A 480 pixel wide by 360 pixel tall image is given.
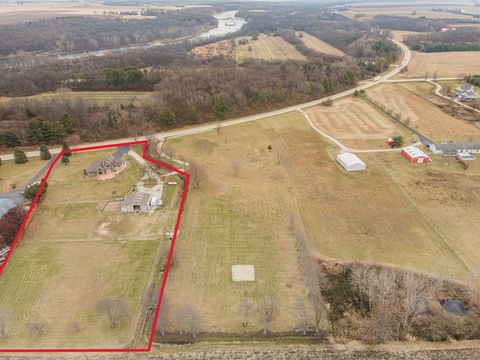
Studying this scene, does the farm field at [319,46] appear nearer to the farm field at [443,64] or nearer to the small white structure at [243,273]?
the farm field at [443,64]

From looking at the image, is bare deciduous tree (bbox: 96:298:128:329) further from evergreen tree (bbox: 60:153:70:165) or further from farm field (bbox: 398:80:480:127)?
farm field (bbox: 398:80:480:127)

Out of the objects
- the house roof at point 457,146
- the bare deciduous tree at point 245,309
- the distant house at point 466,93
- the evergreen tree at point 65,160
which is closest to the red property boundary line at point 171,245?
the evergreen tree at point 65,160

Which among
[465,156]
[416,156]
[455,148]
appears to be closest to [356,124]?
[416,156]

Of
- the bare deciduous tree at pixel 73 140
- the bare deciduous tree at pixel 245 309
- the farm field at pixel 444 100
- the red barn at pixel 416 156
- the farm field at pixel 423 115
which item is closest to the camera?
the bare deciduous tree at pixel 245 309

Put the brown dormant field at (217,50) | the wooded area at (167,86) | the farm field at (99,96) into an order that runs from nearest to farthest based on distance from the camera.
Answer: the wooded area at (167,86), the farm field at (99,96), the brown dormant field at (217,50)

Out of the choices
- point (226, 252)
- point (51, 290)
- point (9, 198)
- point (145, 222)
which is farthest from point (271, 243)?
point (9, 198)

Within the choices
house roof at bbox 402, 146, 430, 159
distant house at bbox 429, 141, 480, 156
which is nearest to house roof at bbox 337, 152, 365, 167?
house roof at bbox 402, 146, 430, 159

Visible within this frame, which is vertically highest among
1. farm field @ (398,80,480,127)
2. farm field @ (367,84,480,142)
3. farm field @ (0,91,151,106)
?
farm field @ (0,91,151,106)

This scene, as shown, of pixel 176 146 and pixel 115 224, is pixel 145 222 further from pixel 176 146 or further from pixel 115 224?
pixel 176 146
